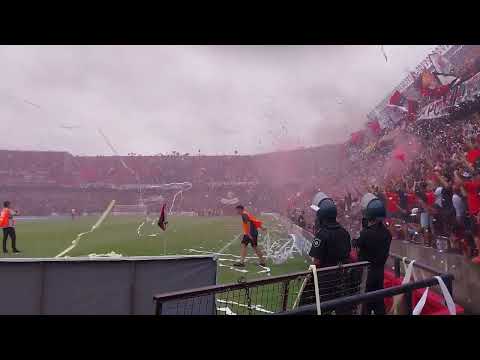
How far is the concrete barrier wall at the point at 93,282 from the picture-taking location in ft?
13.6

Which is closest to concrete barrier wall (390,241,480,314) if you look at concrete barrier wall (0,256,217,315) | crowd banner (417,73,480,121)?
concrete barrier wall (0,256,217,315)

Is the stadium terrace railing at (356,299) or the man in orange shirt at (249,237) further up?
the stadium terrace railing at (356,299)

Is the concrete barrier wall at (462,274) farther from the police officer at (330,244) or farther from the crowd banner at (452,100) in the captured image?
the crowd banner at (452,100)

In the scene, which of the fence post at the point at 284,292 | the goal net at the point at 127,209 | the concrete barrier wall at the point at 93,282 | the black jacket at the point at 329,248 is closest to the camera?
the fence post at the point at 284,292

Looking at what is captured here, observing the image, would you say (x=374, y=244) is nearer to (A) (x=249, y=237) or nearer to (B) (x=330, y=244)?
(B) (x=330, y=244)

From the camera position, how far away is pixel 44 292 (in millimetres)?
4176

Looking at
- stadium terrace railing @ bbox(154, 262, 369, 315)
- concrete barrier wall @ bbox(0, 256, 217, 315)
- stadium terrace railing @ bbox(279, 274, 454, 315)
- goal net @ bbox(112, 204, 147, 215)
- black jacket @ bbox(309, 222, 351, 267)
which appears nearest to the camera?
stadium terrace railing @ bbox(279, 274, 454, 315)

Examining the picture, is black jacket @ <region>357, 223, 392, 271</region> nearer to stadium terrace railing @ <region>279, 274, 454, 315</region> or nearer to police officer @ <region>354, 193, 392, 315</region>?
police officer @ <region>354, 193, 392, 315</region>

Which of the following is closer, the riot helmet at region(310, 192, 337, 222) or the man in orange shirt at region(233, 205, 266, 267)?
the riot helmet at region(310, 192, 337, 222)

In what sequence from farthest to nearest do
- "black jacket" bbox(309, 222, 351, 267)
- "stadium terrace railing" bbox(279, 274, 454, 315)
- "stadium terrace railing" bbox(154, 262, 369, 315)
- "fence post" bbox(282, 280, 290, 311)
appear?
"black jacket" bbox(309, 222, 351, 267), "fence post" bbox(282, 280, 290, 311), "stadium terrace railing" bbox(154, 262, 369, 315), "stadium terrace railing" bbox(279, 274, 454, 315)

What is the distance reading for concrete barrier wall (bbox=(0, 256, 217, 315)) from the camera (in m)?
4.14

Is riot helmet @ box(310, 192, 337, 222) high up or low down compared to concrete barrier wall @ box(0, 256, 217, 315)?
up

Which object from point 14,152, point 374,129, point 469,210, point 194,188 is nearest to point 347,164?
point 374,129

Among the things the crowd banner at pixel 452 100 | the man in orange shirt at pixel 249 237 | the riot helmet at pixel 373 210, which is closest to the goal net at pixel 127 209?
the crowd banner at pixel 452 100
